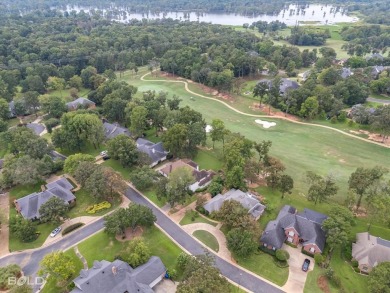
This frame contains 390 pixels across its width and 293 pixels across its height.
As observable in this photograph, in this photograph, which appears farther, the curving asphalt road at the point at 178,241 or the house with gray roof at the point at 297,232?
the house with gray roof at the point at 297,232

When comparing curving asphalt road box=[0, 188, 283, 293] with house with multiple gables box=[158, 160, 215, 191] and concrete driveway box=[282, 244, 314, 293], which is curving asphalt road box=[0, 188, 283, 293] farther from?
house with multiple gables box=[158, 160, 215, 191]

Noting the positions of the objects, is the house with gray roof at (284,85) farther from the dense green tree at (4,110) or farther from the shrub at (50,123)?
the dense green tree at (4,110)

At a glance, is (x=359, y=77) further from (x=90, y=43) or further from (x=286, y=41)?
(x=90, y=43)

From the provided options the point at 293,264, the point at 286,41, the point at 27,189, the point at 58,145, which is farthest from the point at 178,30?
the point at 293,264

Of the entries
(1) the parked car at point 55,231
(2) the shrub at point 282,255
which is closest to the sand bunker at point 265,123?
(2) the shrub at point 282,255

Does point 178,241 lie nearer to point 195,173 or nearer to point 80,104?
point 195,173

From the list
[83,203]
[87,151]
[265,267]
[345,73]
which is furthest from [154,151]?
[345,73]
